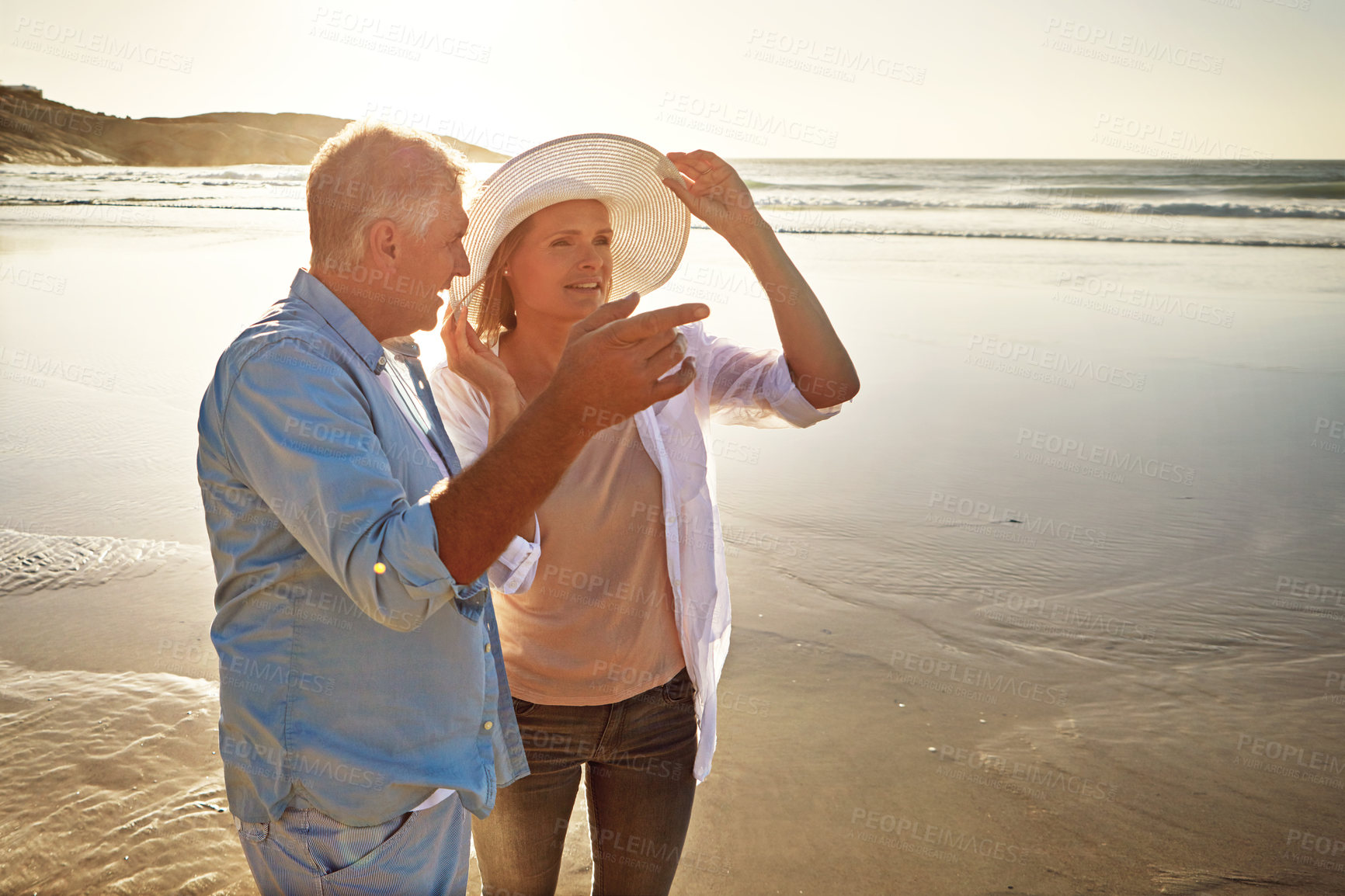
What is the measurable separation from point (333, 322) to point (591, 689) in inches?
43.8

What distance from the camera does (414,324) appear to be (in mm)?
1698

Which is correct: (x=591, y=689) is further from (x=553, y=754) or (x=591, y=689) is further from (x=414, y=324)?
(x=414, y=324)

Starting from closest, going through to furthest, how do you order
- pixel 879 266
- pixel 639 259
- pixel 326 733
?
pixel 326 733 < pixel 639 259 < pixel 879 266

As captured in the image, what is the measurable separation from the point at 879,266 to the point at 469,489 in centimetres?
1402

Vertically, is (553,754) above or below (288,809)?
below

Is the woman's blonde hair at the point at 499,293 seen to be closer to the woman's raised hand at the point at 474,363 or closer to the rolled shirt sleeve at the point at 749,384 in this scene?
the woman's raised hand at the point at 474,363

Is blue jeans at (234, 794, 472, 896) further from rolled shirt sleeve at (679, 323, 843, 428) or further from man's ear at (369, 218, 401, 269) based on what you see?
rolled shirt sleeve at (679, 323, 843, 428)

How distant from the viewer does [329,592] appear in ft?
4.94

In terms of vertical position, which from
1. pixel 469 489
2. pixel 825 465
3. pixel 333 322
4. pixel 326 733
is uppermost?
pixel 333 322

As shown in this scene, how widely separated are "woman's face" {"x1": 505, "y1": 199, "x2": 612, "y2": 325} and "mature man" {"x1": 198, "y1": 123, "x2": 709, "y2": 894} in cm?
71

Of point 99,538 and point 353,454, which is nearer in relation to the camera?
point 353,454

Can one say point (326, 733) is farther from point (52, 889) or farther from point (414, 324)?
point (52, 889)

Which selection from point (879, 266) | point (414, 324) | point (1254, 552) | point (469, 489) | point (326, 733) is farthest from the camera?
point (879, 266)

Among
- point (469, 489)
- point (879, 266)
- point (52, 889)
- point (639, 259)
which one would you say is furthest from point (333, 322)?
point (879, 266)
